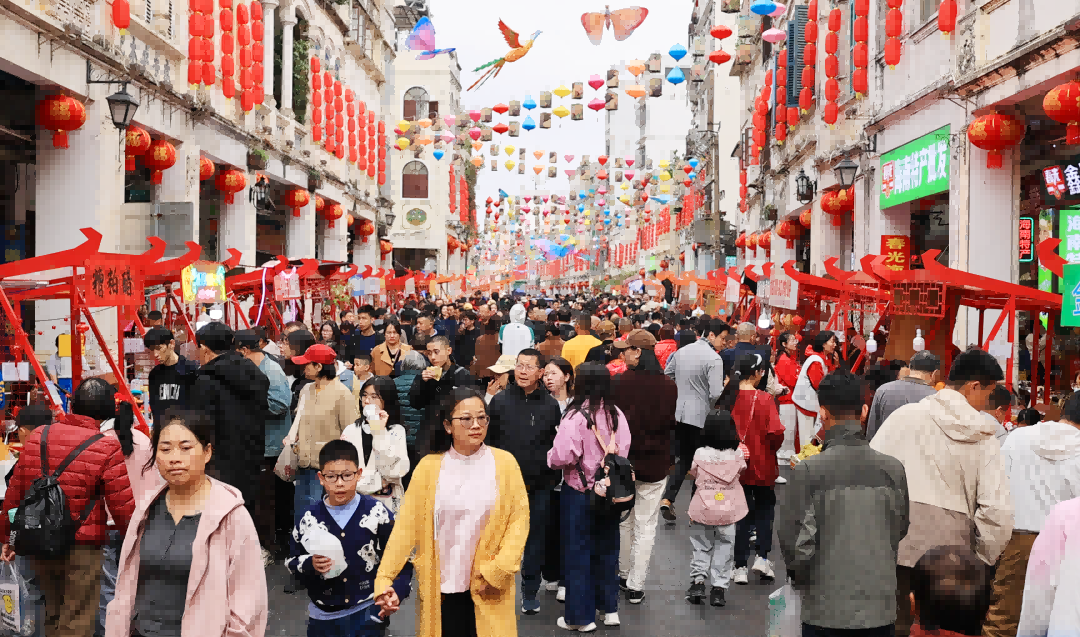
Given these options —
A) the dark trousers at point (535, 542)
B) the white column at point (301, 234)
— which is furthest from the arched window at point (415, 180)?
the dark trousers at point (535, 542)

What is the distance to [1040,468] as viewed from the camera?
16.4 feet

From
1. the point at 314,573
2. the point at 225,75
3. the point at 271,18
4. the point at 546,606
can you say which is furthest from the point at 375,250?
the point at 314,573

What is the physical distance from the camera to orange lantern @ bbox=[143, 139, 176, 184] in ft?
51.6

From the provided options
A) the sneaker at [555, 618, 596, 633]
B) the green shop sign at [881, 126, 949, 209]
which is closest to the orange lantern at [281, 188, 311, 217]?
the green shop sign at [881, 126, 949, 209]

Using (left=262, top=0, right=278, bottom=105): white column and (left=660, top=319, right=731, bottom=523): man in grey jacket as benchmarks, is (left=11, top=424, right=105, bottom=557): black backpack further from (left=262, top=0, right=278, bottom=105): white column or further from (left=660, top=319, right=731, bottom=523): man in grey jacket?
(left=262, top=0, right=278, bottom=105): white column

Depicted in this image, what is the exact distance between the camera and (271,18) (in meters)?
23.1

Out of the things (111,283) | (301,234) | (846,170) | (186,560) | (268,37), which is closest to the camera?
(186,560)

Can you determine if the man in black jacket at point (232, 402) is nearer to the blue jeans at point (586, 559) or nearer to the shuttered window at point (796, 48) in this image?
the blue jeans at point (586, 559)

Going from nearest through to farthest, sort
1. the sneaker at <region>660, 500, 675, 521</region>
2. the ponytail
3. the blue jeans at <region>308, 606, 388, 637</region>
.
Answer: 1. the blue jeans at <region>308, 606, 388, 637</region>
2. the ponytail
3. the sneaker at <region>660, 500, 675, 521</region>

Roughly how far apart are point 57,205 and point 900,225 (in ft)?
44.5

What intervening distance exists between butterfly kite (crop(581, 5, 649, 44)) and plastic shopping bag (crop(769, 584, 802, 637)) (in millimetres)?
15152

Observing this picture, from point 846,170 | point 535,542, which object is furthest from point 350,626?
point 846,170

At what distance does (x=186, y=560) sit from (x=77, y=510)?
5.00 ft

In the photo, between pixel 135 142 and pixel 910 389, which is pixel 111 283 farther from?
pixel 910 389
